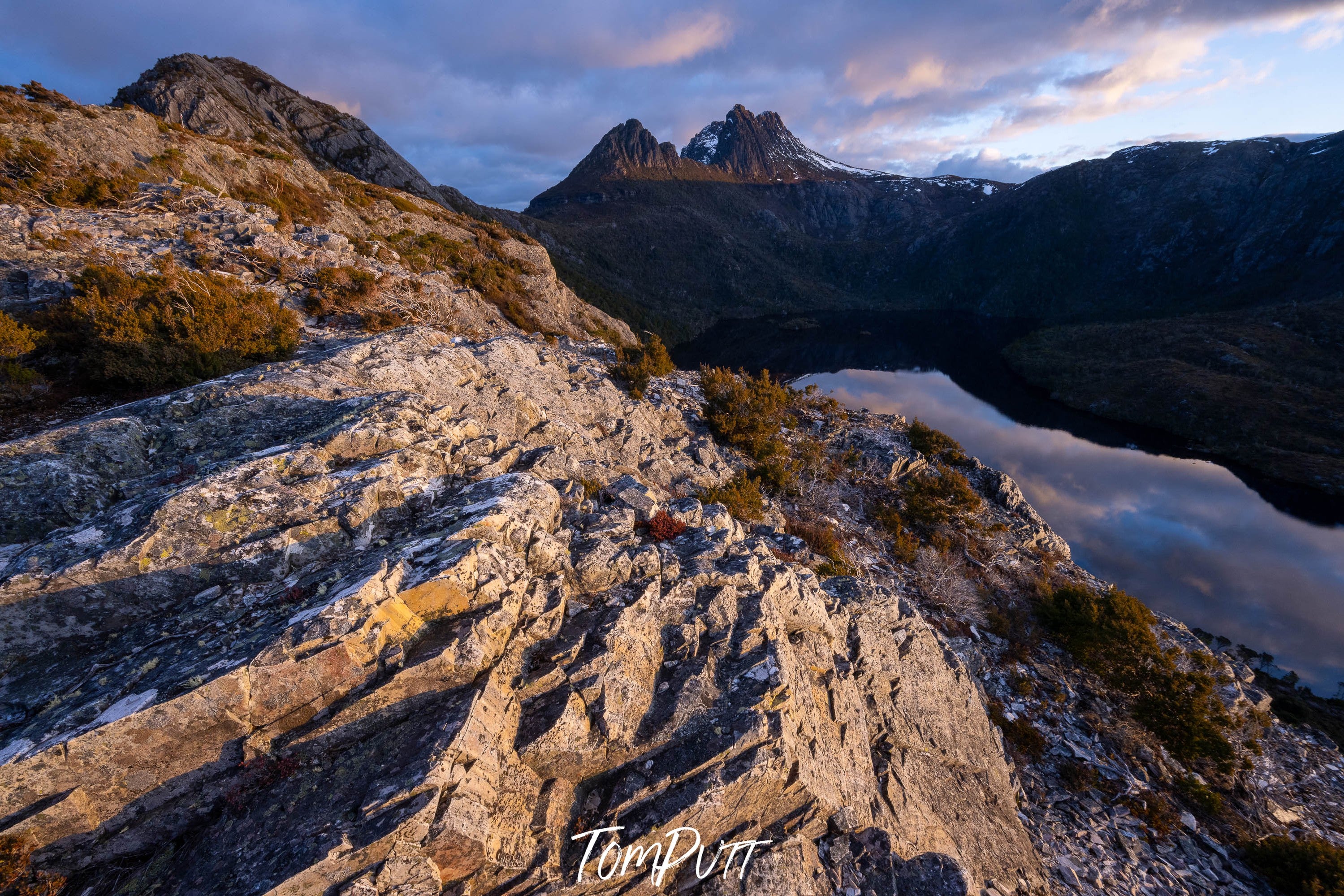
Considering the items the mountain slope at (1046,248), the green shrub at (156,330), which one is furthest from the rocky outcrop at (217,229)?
the mountain slope at (1046,248)

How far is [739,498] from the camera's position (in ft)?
51.1

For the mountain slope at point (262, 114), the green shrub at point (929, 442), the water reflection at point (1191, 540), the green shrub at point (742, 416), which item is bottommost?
the water reflection at point (1191, 540)

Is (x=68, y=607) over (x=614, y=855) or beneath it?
over

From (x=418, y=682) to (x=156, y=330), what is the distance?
47.0ft

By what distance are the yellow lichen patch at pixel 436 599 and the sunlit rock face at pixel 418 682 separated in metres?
0.03

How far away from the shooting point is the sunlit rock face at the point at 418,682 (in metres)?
4.63

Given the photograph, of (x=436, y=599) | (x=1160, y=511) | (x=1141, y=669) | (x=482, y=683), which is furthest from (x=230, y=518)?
(x=1160, y=511)

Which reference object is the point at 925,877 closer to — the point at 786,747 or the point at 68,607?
the point at 786,747

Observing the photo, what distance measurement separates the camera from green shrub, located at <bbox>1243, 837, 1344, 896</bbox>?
379 inches

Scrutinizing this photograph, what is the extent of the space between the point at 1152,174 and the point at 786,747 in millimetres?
213634

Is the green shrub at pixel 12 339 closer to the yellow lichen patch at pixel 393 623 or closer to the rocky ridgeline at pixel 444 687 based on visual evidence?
the rocky ridgeline at pixel 444 687

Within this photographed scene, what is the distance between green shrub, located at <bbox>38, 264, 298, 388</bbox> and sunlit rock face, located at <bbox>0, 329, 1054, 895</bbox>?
428 centimetres

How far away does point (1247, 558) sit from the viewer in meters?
28.4

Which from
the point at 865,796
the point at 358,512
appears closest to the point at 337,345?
the point at 358,512
